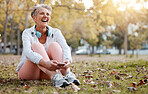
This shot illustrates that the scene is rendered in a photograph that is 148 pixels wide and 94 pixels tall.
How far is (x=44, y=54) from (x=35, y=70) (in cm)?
45

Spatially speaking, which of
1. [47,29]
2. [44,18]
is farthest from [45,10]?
A: [47,29]

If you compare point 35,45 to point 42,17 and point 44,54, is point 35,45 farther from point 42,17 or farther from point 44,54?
point 42,17

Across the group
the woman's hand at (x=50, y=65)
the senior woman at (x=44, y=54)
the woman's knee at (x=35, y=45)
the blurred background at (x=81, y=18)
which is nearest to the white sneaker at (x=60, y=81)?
the senior woman at (x=44, y=54)

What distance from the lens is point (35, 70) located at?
3426mm

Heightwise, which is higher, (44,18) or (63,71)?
(44,18)

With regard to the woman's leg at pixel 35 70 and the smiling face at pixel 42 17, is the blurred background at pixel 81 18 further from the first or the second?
the woman's leg at pixel 35 70

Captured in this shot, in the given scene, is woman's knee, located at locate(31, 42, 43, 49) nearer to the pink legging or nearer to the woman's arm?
the pink legging

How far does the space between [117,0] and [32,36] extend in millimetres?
8277

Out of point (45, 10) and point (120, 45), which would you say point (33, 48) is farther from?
point (120, 45)

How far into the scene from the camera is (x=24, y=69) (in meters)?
3.44

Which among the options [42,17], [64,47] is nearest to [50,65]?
[64,47]

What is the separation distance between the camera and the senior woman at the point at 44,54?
3002mm

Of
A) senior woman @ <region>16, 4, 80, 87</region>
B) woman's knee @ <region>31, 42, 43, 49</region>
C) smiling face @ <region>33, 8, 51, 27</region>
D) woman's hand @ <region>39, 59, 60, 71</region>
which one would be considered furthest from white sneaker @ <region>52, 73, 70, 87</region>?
smiling face @ <region>33, 8, 51, 27</region>

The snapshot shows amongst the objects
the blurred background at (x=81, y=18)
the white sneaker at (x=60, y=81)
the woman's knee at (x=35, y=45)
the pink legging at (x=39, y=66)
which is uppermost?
the blurred background at (x=81, y=18)
